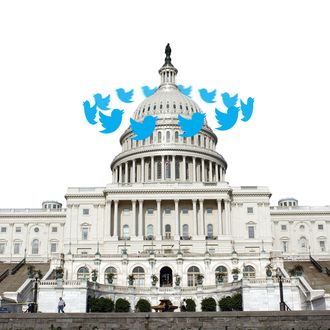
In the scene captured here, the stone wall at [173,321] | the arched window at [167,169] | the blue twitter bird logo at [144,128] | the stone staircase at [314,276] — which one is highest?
the blue twitter bird logo at [144,128]

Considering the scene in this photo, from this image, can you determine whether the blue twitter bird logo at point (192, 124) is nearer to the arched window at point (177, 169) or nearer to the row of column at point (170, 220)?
the arched window at point (177, 169)

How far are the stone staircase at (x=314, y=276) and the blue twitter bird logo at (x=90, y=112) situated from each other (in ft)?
124

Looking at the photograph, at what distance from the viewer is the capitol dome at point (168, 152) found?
112312mm

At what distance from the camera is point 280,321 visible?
3619 cm

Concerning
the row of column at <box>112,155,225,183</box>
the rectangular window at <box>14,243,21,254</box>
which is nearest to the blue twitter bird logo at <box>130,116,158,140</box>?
the row of column at <box>112,155,225,183</box>

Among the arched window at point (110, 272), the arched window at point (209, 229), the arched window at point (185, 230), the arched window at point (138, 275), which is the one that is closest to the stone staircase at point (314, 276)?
the arched window at point (209, 229)

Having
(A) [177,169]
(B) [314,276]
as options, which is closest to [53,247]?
(A) [177,169]

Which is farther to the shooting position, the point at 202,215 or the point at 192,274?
the point at 202,215

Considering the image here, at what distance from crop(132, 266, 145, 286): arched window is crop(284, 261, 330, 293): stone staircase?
2002 centimetres

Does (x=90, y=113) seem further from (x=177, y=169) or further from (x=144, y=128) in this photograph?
(x=177, y=169)

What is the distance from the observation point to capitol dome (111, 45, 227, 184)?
11231 centimetres

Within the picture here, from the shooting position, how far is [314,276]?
69500mm

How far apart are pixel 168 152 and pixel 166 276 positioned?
43887mm

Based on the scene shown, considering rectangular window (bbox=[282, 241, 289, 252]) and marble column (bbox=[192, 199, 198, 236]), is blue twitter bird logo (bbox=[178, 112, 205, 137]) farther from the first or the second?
rectangular window (bbox=[282, 241, 289, 252])
